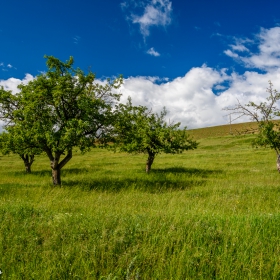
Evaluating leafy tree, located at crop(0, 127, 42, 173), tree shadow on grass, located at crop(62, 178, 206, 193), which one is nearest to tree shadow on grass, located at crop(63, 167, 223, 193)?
tree shadow on grass, located at crop(62, 178, 206, 193)

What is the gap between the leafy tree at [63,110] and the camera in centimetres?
1452

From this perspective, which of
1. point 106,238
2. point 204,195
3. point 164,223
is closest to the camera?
point 106,238

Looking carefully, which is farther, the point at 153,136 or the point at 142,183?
the point at 153,136

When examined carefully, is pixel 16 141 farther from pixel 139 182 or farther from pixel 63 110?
pixel 139 182

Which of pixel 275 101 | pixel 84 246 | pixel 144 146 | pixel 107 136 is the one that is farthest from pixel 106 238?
pixel 275 101

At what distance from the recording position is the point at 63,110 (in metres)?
15.9

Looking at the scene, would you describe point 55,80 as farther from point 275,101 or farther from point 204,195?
point 275,101

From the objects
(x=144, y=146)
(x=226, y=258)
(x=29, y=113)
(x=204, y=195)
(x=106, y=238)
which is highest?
(x=29, y=113)

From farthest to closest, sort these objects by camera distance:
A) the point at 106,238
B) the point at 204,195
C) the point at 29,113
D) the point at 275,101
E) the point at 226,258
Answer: the point at 275,101, the point at 29,113, the point at 204,195, the point at 106,238, the point at 226,258

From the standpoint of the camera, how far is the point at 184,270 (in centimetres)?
398

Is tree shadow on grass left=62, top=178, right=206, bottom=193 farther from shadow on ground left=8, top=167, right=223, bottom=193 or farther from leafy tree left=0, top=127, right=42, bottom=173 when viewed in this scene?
leafy tree left=0, top=127, right=42, bottom=173

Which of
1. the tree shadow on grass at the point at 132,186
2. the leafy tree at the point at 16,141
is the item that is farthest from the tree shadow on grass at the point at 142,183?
the leafy tree at the point at 16,141

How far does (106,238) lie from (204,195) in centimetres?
908

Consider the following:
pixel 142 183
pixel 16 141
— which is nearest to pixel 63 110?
pixel 16 141
